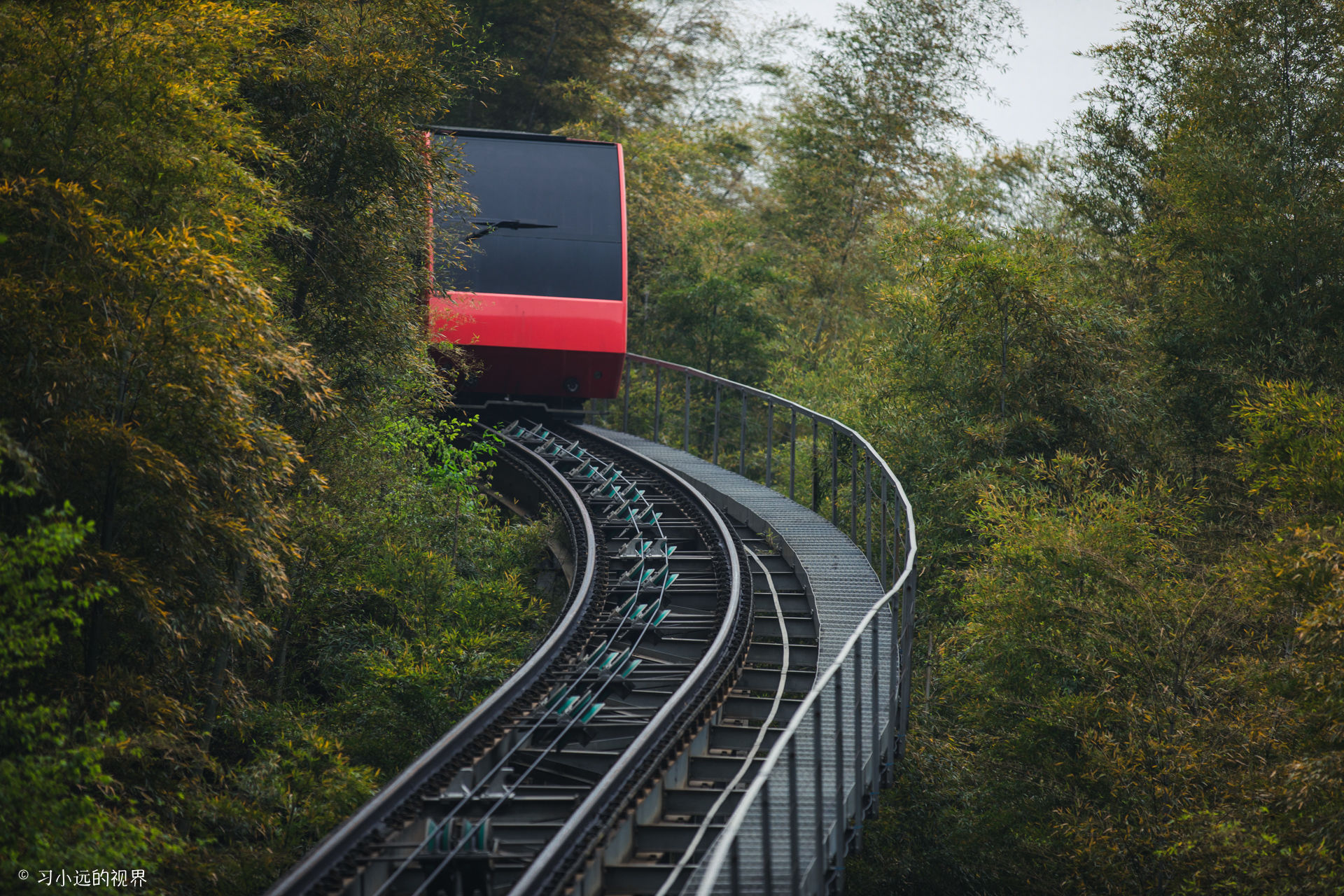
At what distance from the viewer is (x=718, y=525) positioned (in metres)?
11.6

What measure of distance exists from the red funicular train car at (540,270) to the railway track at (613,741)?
381cm

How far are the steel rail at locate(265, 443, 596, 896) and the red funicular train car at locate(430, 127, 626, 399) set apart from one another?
183 inches

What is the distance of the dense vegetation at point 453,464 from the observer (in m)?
6.66

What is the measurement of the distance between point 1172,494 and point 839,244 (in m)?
13.8

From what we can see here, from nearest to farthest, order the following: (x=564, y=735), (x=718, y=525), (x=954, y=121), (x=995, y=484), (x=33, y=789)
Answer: (x=33, y=789) → (x=564, y=735) → (x=718, y=525) → (x=995, y=484) → (x=954, y=121)

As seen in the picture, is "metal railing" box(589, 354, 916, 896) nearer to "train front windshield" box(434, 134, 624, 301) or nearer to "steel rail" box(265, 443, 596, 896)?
"steel rail" box(265, 443, 596, 896)

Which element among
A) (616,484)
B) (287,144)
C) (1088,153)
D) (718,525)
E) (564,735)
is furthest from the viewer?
(1088,153)

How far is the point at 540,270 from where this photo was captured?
15070 millimetres

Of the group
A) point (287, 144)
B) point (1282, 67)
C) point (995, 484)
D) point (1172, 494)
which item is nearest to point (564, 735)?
point (287, 144)

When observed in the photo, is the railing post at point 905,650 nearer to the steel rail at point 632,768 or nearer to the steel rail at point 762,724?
the steel rail at point 762,724

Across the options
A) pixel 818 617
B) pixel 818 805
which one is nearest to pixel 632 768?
pixel 818 805

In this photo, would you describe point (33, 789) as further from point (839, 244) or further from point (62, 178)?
point (839, 244)

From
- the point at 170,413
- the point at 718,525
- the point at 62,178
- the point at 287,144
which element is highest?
the point at 287,144

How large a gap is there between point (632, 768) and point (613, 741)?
852mm
